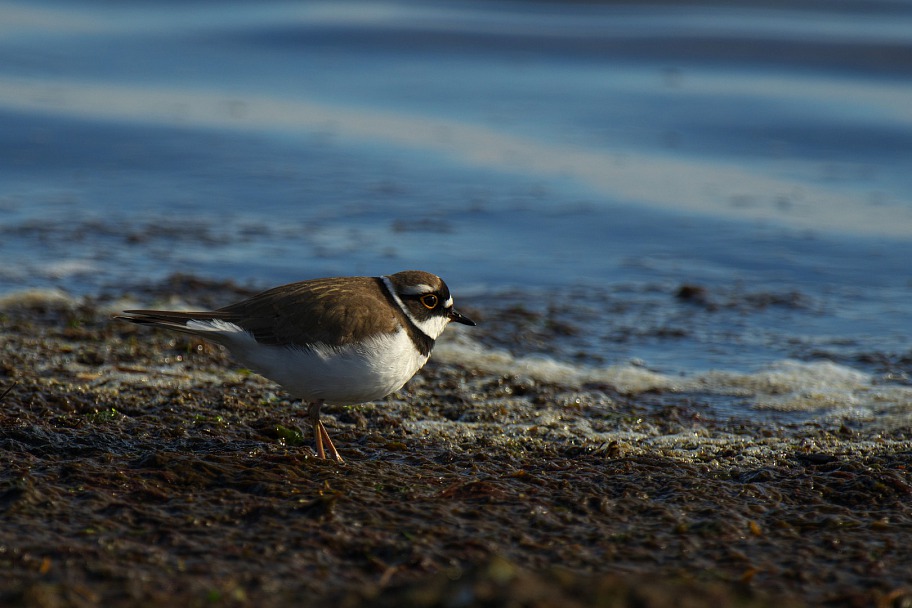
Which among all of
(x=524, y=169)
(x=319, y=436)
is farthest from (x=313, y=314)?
(x=524, y=169)

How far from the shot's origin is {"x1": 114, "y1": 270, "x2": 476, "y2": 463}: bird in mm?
5172

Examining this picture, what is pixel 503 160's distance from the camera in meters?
12.6

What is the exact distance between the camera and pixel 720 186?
11.9m

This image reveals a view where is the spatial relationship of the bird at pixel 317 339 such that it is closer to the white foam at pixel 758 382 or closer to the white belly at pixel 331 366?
the white belly at pixel 331 366

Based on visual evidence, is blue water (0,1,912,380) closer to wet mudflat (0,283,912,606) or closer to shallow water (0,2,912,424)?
shallow water (0,2,912,424)

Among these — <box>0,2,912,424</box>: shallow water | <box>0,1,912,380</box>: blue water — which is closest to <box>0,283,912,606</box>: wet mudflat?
<box>0,2,912,424</box>: shallow water

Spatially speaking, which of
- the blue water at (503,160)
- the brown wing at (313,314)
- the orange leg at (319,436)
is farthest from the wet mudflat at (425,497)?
the blue water at (503,160)

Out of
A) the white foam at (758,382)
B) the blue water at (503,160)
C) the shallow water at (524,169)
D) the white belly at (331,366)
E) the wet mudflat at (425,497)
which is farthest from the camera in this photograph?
the blue water at (503,160)

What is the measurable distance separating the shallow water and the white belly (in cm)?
230

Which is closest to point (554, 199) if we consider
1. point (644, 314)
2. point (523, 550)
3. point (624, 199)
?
point (624, 199)

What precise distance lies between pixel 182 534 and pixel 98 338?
3.49m

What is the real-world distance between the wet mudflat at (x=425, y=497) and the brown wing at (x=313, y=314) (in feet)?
1.94

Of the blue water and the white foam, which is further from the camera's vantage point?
the blue water

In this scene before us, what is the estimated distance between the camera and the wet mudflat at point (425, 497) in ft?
11.7
